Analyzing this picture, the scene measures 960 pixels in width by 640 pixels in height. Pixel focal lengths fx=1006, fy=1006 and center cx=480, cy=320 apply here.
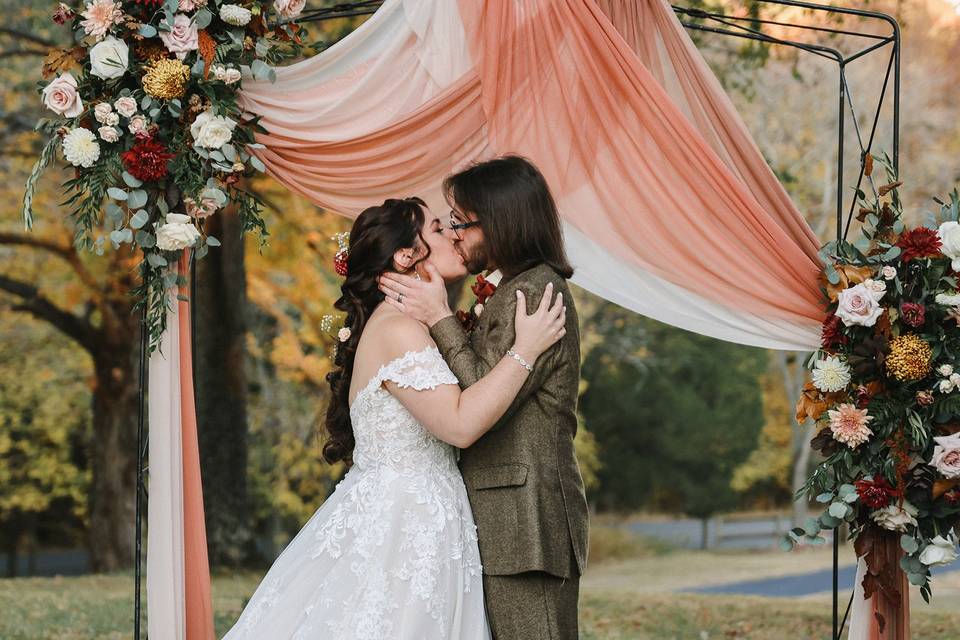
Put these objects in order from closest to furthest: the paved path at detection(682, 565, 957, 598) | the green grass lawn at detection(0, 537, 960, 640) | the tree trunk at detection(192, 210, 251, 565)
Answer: the green grass lawn at detection(0, 537, 960, 640) → the tree trunk at detection(192, 210, 251, 565) → the paved path at detection(682, 565, 957, 598)

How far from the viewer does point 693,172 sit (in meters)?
3.56

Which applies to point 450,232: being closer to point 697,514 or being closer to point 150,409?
point 150,409

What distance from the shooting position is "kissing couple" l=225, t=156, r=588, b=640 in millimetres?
2828

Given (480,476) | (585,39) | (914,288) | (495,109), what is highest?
(585,39)

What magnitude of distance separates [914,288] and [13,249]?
32.4 feet

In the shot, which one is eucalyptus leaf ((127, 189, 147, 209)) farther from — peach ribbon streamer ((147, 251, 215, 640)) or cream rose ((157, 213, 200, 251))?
peach ribbon streamer ((147, 251, 215, 640))

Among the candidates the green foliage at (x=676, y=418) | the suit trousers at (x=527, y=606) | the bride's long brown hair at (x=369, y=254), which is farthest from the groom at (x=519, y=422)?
the green foliage at (x=676, y=418)

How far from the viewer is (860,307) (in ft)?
11.3

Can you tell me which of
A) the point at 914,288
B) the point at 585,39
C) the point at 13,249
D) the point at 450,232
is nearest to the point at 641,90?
the point at 585,39

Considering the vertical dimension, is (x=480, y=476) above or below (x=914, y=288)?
below

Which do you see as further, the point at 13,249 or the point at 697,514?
the point at 697,514

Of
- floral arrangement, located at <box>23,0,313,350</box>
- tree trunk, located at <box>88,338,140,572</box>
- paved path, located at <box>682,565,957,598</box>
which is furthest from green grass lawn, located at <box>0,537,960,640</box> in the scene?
floral arrangement, located at <box>23,0,313,350</box>

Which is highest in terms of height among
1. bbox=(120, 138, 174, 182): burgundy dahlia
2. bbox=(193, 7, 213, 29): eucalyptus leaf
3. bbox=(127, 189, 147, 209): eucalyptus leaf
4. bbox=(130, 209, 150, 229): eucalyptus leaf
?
bbox=(193, 7, 213, 29): eucalyptus leaf

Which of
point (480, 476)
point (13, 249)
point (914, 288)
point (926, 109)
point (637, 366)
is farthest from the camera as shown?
point (637, 366)
